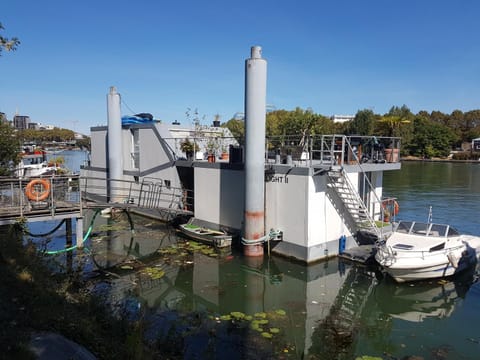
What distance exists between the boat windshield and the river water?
1533 mm

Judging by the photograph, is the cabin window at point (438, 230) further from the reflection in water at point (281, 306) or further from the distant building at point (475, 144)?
the distant building at point (475, 144)

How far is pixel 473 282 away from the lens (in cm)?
1265

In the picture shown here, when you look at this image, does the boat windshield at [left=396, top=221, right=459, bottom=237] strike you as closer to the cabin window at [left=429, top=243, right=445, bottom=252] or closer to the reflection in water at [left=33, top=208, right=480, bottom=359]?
the cabin window at [left=429, top=243, right=445, bottom=252]

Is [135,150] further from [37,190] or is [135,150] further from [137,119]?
[37,190]

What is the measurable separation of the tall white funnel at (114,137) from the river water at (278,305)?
6.76 metres

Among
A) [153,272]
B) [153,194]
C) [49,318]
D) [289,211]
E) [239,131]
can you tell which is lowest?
[153,272]

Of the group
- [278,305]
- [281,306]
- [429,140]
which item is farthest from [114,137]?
[429,140]

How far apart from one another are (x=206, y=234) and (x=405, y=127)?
251ft

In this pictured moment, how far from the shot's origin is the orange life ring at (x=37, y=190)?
13727 millimetres

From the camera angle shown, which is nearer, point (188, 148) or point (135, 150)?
point (188, 148)

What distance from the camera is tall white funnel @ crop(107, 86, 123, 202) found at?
22.5 m

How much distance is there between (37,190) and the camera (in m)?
14.2

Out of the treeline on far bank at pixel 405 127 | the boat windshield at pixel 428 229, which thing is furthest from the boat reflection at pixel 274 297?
the treeline on far bank at pixel 405 127

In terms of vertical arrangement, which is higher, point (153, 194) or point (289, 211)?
point (289, 211)
